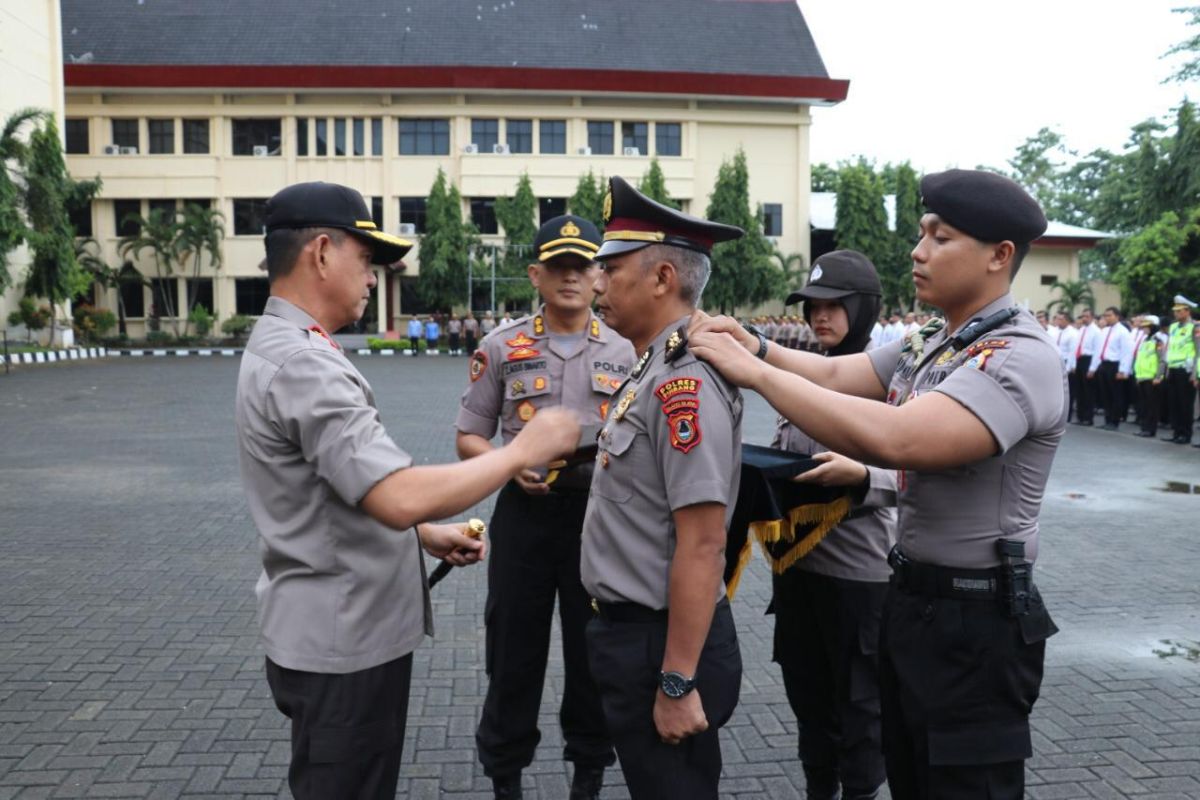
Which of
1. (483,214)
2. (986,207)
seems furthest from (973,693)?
(483,214)

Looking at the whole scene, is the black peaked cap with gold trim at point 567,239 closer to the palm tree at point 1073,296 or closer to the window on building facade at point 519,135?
the palm tree at point 1073,296

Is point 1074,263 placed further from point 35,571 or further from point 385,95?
point 35,571

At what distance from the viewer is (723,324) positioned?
2674mm

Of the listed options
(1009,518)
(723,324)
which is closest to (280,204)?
(723,324)

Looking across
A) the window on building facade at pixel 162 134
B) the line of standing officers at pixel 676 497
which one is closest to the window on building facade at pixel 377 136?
the window on building facade at pixel 162 134

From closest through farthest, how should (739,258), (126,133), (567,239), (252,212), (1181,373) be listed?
(567,239), (1181,373), (739,258), (126,133), (252,212)

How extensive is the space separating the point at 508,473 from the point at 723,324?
722 millimetres

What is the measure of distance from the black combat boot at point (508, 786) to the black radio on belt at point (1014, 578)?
2.07 metres

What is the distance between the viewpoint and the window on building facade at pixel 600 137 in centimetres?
4378

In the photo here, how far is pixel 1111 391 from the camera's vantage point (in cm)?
1845

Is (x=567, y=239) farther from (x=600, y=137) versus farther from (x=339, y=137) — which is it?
(x=339, y=137)

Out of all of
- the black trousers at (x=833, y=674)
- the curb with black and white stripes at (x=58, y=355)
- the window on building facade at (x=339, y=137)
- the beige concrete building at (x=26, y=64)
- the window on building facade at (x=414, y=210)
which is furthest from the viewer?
the window on building facade at (x=414, y=210)

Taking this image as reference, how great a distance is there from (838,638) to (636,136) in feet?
139

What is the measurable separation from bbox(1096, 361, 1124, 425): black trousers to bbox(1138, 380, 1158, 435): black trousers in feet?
1.91
